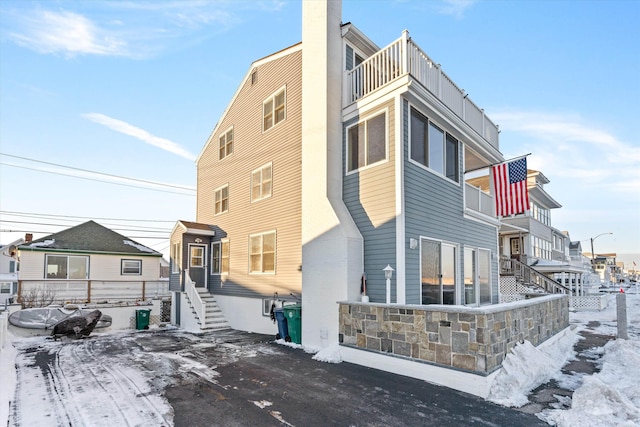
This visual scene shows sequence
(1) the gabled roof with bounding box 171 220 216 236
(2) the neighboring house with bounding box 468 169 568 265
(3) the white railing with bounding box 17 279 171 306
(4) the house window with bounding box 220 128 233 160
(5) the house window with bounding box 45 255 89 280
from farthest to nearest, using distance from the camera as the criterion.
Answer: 1. (2) the neighboring house with bounding box 468 169 568 265
2. (5) the house window with bounding box 45 255 89 280
3. (3) the white railing with bounding box 17 279 171 306
4. (4) the house window with bounding box 220 128 233 160
5. (1) the gabled roof with bounding box 171 220 216 236

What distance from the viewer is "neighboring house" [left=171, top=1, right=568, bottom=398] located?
8406 millimetres

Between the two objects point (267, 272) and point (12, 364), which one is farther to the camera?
point (267, 272)

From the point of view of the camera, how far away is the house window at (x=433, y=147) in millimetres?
9492

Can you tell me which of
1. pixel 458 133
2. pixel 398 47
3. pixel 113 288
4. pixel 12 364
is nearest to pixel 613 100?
pixel 458 133

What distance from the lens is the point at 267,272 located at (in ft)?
41.0

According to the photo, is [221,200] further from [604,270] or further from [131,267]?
[604,270]

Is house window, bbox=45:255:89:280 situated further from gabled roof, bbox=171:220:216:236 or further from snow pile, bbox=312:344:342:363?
snow pile, bbox=312:344:342:363

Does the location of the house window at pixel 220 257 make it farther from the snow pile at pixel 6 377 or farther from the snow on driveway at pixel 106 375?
the snow pile at pixel 6 377

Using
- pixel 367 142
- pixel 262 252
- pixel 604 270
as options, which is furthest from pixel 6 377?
pixel 604 270

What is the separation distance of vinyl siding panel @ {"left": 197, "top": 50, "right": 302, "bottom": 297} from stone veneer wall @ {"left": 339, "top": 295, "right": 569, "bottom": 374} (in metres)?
3.60

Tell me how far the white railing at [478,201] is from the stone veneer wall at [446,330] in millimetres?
4066

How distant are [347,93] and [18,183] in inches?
1015

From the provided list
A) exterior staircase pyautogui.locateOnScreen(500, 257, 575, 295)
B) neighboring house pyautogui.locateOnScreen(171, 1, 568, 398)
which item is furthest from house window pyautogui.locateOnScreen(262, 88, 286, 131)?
exterior staircase pyautogui.locateOnScreen(500, 257, 575, 295)

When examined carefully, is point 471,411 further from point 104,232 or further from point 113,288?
point 104,232
